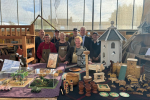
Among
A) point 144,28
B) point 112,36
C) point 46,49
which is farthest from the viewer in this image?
point 144,28

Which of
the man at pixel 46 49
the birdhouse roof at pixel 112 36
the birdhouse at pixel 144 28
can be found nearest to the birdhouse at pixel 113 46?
the birdhouse roof at pixel 112 36

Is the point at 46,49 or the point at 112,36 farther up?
the point at 112,36

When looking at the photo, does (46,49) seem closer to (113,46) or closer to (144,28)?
(113,46)

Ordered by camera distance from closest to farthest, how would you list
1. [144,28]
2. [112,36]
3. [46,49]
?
[112,36], [46,49], [144,28]

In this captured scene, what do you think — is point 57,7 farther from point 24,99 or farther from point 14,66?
point 24,99

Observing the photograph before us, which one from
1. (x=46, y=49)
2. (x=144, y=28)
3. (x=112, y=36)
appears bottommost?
(x=46, y=49)

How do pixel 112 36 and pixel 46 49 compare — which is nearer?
pixel 112 36

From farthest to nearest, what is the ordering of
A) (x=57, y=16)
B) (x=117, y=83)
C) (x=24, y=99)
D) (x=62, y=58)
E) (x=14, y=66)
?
(x=57, y=16) < (x=62, y=58) < (x=14, y=66) < (x=117, y=83) < (x=24, y=99)

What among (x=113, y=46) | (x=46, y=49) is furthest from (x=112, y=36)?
(x=46, y=49)

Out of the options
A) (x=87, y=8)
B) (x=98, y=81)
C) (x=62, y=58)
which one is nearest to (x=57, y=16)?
(x=87, y=8)

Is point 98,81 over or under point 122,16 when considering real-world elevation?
under

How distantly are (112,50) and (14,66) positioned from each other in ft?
6.93

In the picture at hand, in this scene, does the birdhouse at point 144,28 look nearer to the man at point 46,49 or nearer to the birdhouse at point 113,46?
the birdhouse at point 113,46

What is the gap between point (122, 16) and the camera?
7.92 meters
